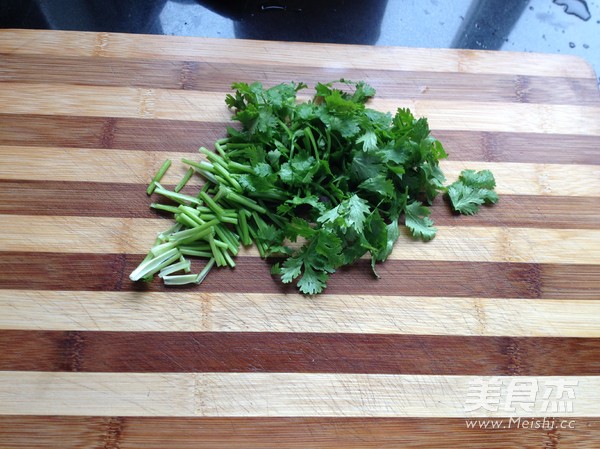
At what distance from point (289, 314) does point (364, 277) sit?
0.27 metres

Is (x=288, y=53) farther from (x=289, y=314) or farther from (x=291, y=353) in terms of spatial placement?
(x=291, y=353)

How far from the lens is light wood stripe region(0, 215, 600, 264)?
1896mm

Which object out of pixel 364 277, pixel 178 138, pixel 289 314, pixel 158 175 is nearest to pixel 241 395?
pixel 289 314

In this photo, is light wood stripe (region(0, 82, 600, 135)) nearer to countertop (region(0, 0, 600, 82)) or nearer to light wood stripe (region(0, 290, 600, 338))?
countertop (region(0, 0, 600, 82))

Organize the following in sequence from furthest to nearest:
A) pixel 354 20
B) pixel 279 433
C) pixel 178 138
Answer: pixel 354 20 → pixel 178 138 → pixel 279 433

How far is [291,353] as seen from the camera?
178 centimetres

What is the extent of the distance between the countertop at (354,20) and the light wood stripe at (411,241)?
0.98 meters

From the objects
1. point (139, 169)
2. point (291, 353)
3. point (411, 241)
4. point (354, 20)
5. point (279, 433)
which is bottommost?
point (279, 433)

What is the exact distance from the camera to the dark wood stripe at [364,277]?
1848mm

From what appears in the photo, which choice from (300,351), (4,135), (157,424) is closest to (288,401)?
(300,351)

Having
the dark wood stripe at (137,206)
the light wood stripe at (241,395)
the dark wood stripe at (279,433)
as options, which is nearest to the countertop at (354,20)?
the dark wood stripe at (137,206)

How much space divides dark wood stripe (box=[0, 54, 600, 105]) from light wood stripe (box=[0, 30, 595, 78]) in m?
0.03

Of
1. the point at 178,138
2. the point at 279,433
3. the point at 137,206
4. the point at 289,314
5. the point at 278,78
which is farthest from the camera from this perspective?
the point at 278,78

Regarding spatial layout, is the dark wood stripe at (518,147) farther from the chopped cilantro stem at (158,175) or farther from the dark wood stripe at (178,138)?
the chopped cilantro stem at (158,175)
